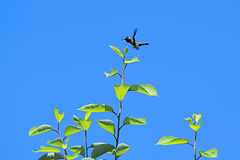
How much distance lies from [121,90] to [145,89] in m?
0.18

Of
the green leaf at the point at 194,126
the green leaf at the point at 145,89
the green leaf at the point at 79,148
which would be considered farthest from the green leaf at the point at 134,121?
the green leaf at the point at 79,148

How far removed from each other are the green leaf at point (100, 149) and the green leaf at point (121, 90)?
372 mm

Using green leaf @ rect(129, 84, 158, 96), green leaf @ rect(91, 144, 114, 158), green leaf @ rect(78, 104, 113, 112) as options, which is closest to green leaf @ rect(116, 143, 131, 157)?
green leaf @ rect(91, 144, 114, 158)

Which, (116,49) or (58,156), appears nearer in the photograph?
(58,156)

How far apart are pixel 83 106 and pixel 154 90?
528mm

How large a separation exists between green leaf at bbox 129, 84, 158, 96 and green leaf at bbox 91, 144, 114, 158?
46cm

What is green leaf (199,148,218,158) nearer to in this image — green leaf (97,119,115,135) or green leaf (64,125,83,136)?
green leaf (97,119,115,135)

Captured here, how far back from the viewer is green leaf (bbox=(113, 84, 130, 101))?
2.08m

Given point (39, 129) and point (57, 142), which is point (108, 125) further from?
point (39, 129)

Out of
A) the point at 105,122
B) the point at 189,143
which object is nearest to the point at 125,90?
the point at 105,122

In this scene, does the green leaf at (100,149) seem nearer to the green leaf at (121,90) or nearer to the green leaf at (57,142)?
the green leaf at (57,142)

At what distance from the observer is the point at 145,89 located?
83.0 inches

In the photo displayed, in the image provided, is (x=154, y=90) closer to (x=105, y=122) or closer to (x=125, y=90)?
(x=125, y=90)

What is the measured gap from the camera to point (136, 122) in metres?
2.08
